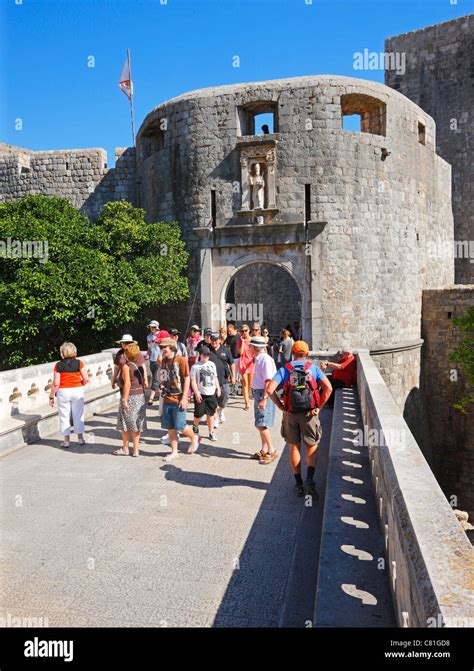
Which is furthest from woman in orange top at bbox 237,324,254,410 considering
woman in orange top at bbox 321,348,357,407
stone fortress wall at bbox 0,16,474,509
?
stone fortress wall at bbox 0,16,474,509

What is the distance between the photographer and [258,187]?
14.2m

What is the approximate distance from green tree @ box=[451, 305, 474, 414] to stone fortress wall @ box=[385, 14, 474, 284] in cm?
736

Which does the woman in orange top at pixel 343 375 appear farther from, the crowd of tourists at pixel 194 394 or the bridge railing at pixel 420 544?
the bridge railing at pixel 420 544

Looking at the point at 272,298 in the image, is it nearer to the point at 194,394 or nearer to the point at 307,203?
the point at 307,203

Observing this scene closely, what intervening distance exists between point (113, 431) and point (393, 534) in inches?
236

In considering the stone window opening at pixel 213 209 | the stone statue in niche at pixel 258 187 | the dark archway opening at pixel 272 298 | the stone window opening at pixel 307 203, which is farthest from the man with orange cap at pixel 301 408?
the dark archway opening at pixel 272 298

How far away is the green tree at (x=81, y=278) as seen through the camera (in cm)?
1263

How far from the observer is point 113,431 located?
8.44 metres

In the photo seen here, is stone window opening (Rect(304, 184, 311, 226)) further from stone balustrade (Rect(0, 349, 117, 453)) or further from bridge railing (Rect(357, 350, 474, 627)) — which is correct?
bridge railing (Rect(357, 350, 474, 627))

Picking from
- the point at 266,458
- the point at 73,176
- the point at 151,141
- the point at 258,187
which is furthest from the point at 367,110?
the point at 266,458
